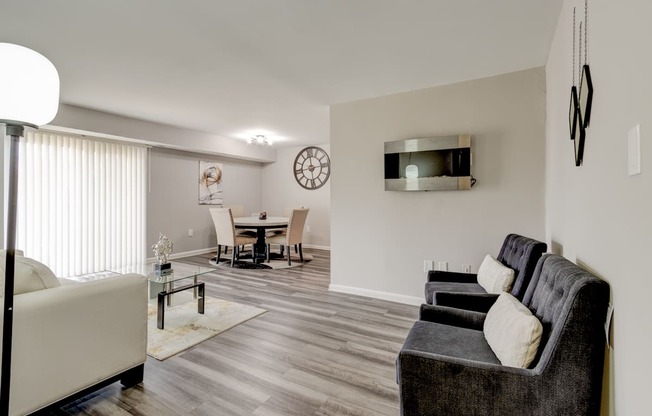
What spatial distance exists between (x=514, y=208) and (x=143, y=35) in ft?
11.3

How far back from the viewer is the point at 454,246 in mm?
3168

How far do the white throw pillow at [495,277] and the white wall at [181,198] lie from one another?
17.4ft

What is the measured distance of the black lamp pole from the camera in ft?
3.82

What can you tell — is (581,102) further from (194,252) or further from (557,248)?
(194,252)

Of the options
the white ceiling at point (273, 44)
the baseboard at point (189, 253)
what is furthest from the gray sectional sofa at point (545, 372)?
the baseboard at point (189, 253)

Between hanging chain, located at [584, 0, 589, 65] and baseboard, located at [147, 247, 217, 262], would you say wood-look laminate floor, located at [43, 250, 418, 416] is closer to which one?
hanging chain, located at [584, 0, 589, 65]

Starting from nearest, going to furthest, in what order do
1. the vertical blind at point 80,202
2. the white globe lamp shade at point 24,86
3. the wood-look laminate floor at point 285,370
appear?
the white globe lamp shade at point 24,86
the wood-look laminate floor at point 285,370
the vertical blind at point 80,202

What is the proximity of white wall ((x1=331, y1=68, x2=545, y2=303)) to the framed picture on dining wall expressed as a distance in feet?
11.9

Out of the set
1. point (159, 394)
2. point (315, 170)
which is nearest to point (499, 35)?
point (159, 394)

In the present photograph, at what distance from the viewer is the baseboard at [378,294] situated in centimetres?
335

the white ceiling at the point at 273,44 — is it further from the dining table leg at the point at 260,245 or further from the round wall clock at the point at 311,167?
the round wall clock at the point at 311,167

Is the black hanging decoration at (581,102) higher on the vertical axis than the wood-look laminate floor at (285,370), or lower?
higher

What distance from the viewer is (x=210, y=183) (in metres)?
6.54

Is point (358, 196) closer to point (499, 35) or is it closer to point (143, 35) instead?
point (499, 35)
